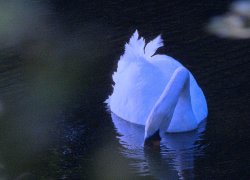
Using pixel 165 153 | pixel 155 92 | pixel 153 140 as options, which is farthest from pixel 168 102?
pixel 155 92

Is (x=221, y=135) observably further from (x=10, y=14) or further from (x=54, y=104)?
(x=10, y=14)

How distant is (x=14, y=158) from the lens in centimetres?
959

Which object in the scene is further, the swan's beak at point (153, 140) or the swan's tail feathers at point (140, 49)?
the swan's tail feathers at point (140, 49)

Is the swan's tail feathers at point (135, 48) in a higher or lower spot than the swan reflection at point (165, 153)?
higher

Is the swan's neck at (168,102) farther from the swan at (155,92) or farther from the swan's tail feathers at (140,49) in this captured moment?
the swan's tail feathers at (140,49)

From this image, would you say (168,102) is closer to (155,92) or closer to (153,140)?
(153,140)

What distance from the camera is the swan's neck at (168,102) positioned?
9338mm

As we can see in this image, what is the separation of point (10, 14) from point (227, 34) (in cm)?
430

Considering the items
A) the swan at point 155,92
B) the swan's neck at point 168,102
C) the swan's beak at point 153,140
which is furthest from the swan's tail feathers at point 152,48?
the swan's beak at point 153,140

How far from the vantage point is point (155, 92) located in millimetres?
10305

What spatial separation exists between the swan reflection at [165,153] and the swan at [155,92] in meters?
0.14

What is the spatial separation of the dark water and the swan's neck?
321mm

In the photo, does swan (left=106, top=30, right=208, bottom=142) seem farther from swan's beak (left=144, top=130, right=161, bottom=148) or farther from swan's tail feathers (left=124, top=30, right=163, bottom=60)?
swan's beak (left=144, top=130, right=161, bottom=148)

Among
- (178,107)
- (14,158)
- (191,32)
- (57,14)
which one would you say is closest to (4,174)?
(14,158)
